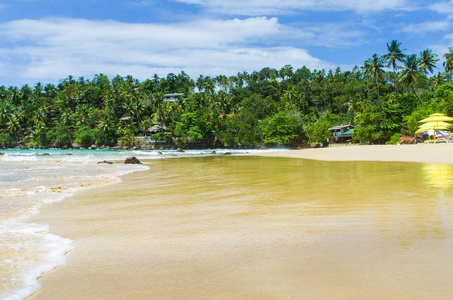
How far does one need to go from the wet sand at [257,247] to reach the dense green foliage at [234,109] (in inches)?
1608

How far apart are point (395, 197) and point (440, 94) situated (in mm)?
52233

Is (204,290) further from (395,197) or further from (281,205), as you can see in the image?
(395,197)

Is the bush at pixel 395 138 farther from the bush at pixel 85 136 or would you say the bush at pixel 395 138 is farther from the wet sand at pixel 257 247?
the bush at pixel 85 136

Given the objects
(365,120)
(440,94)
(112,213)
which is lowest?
(112,213)

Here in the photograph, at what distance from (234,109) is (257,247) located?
7663cm

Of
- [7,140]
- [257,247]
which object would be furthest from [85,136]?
[257,247]

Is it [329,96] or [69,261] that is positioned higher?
[329,96]

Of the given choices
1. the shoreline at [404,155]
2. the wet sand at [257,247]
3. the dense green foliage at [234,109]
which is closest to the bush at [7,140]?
the dense green foliage at [234,109]

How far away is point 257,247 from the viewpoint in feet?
12.4

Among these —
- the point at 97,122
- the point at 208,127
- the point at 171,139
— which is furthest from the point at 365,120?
the point at 97,122

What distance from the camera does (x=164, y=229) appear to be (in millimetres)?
4664

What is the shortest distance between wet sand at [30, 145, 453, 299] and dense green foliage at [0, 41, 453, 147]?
134 ft

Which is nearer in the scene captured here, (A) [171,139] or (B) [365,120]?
(B) [365,120]

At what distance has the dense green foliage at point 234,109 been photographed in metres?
48.7
